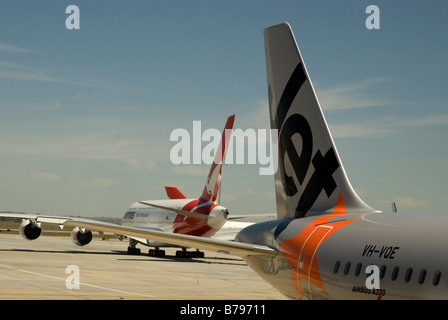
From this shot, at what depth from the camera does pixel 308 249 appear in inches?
374

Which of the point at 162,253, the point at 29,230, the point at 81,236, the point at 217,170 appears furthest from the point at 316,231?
the point at 162,253

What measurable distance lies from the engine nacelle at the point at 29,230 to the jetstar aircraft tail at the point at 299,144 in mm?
36664

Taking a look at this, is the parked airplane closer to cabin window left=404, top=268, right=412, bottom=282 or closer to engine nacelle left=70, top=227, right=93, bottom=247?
engine nacelle left=70, top=227, right=93, bottom=247

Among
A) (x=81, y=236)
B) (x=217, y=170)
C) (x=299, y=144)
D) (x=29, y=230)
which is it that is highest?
(x=299, y=144)

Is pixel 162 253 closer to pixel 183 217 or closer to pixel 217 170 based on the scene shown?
pixel 183 217

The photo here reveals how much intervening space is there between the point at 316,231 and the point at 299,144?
86.1 inches

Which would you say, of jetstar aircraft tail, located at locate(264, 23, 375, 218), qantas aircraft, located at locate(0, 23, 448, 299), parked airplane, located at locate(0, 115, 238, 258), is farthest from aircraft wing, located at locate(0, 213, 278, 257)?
parked airplane, located at locate(0, 115, 238, 258)

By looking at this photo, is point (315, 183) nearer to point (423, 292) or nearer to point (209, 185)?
point (423, 292)

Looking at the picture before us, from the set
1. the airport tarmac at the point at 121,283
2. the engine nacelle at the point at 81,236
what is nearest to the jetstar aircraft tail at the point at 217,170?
the airport tarmac at the point at 121,283

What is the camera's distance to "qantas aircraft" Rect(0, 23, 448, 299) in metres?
7.29

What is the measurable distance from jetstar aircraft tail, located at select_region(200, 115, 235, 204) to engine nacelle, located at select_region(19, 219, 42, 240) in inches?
529

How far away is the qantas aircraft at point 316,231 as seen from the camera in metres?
7.29
